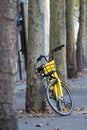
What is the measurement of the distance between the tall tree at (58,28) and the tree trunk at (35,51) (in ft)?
17.5

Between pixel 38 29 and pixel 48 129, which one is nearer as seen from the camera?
pixel 48 129

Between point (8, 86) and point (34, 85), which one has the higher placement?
point (8, 86)

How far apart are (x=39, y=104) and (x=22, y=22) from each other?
13188 mm

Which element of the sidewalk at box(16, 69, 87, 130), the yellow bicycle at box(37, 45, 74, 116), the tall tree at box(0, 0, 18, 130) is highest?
the tall tree at box(0, 0, 18, 130)

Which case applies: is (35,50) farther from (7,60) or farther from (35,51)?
(7,60)

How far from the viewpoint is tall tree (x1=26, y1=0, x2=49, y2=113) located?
36.2 ft

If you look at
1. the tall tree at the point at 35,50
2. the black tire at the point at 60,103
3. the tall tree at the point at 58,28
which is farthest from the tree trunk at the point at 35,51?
the tall tree at the point at 58,28

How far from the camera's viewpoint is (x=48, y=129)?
8945 millimetres

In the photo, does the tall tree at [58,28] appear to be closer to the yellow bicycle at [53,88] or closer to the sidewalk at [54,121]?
the sidewalk at [54,121]

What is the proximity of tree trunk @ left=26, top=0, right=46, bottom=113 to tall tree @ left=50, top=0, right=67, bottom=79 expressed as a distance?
210 inches

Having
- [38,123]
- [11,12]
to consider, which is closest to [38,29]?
[38,123]

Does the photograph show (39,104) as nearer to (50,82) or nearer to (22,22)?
(50,82)

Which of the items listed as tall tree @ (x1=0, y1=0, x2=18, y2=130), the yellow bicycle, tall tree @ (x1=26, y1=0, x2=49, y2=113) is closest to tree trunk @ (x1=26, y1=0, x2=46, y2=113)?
tall tree @ (x1=26, y1=0, x2=49, y2=113)

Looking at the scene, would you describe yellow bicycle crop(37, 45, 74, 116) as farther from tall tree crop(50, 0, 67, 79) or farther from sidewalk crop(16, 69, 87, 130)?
tall tree crop(50, 0, 67, 79)
